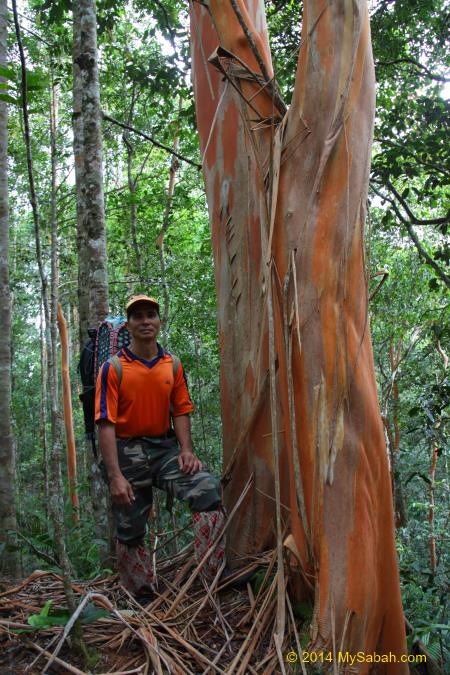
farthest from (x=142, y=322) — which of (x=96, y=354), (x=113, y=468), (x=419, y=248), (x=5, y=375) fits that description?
(x=5, y=375)

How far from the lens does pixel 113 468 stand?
11.1 feet

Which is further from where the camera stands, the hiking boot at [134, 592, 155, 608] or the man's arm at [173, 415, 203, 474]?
the man's arm at [173, 415, 203, 474]

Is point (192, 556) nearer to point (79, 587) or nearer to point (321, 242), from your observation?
point (79, 587)

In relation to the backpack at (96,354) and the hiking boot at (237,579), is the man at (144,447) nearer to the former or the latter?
the hiking boot at (237,579)

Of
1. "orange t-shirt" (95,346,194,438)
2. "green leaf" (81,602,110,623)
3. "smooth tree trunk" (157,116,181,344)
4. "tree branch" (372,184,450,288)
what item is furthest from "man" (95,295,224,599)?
"smooth tree trunk" (157,116,181,344)

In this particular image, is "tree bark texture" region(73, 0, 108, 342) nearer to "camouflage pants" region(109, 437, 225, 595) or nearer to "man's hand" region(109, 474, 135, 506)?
"camouflage pants" region(109, 437, 225, 595)

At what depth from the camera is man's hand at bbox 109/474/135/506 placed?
134 inches

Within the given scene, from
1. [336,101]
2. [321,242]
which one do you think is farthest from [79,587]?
[336,101]

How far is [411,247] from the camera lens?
37.5 feet

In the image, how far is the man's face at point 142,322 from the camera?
3607 millimetres

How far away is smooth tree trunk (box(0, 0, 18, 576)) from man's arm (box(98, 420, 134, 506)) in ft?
10.0

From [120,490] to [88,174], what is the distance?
10.1ft

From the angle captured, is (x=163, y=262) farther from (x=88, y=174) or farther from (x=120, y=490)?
(x=120, y=490)

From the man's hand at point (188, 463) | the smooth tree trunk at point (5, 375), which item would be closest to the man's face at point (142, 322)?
the man's hand at point (188, 463)
